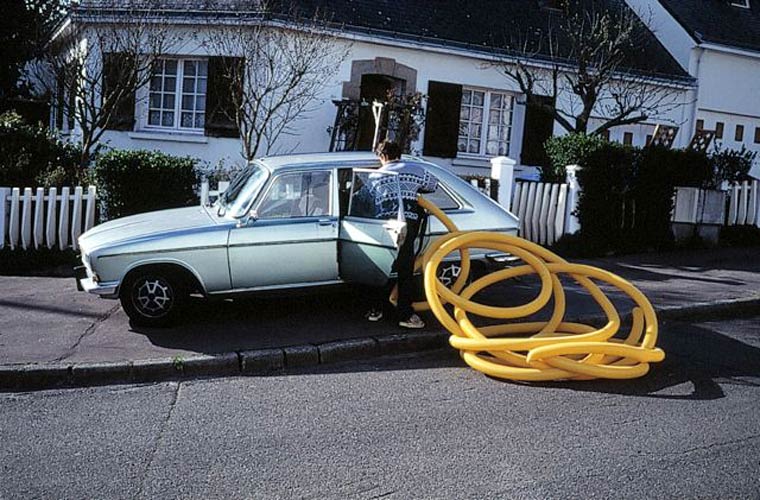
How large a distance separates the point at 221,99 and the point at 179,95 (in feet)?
3.75

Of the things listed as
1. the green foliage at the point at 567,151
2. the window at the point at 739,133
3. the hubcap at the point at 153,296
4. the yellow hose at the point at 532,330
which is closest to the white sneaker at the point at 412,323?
the yellow hose at the point at 532,330

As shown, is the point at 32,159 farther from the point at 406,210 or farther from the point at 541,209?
the point at 541,209

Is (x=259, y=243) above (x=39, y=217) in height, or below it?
above

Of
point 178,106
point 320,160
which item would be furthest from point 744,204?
point 178,106

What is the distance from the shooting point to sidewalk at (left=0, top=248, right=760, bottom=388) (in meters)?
7.16

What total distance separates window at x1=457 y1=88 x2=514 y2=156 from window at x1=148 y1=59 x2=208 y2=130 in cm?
560

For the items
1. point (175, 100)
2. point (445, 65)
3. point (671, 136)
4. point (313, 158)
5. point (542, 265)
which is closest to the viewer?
point (542, 265)

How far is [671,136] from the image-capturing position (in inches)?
650

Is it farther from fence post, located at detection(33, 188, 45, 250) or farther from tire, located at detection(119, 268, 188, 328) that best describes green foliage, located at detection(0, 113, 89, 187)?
tire, located at detection(119, 268, 188, 328)

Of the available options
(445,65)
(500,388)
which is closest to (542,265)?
(500,388)

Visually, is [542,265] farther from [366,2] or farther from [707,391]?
[366,2]

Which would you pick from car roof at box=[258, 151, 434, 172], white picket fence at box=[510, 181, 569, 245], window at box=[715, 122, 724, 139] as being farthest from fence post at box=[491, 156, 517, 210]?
window at box=[715, 122, 724, 139]

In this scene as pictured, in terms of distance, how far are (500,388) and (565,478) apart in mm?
1850

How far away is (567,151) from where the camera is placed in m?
14.0
